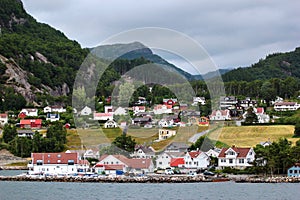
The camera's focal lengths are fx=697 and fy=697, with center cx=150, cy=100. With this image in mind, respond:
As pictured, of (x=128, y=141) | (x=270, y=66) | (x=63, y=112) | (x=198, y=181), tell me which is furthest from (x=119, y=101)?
(x=270, y=66)

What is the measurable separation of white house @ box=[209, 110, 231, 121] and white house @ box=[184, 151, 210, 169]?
2430 cm

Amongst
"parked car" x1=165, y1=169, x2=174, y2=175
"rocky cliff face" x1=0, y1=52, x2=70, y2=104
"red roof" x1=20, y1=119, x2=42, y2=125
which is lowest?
"parked car" x1=165, y1=169, x2=174, y2=175

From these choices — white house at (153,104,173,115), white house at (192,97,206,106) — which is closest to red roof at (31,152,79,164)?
white house at (153,104,173,115)

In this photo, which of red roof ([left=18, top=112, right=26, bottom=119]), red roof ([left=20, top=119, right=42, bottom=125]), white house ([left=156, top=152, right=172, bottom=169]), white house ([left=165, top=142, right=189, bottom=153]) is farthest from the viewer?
red roof ([left=18, top=112, right=26, bottom=119])

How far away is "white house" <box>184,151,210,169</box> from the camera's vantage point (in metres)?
58.2

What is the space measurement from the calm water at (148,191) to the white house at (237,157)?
8.31 metres

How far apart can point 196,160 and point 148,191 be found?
14.0m

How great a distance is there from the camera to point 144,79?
102 metres

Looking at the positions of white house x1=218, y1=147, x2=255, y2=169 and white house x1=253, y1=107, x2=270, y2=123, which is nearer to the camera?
white house x1=218, y1=147, x2=255, y2=169

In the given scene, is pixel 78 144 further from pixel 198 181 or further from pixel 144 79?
pixel 144 79

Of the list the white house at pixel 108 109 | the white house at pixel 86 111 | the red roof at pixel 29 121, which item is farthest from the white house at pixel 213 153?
the white house at pixel 86 111

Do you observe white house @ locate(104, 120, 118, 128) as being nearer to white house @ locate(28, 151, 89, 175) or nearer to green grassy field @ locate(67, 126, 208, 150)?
green grassy field @ locate(67, 126, 208, 150)

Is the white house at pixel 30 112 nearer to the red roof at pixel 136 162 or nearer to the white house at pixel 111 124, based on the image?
the white house at pixel 111 124

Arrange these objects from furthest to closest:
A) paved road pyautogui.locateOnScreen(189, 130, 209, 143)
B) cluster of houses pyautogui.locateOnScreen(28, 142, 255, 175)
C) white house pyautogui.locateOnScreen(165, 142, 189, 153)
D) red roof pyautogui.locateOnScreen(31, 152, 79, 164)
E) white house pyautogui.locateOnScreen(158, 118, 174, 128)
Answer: white house pyautogui.locateOnScreen(158, 118, 174, 128)
paved road pyautogui.locateOnScreen(189, 130, 209, 143)
white house pyautogui.locateOnScreen(165, 142, 189, 153)
red roof pyautogui.locateOnScreen(31, 152, 79, 164)
cluster of houses pyautogui.locateOnScreen(28, 142, 255, 175)
